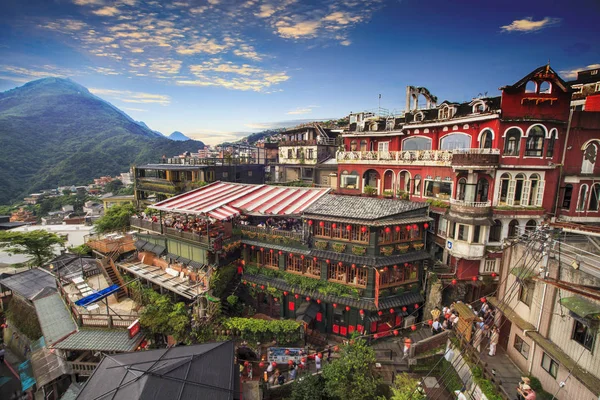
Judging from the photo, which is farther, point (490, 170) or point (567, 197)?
point (567, 197)

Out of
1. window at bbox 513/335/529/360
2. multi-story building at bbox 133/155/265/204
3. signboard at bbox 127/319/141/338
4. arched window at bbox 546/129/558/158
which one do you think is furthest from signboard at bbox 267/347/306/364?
multi-story building at bbox 133/155/265/204

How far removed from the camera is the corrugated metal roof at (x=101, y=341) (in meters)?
19.9

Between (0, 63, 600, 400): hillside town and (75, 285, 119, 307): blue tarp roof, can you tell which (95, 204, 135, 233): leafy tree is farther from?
(75, 285, 119, 307): blue tarp roof

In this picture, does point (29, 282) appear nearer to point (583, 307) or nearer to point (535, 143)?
point (583, 307)

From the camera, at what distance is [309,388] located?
1784cm

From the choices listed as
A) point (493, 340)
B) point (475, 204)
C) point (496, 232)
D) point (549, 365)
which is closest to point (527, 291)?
point (549, 365)

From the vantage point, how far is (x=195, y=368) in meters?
13.2

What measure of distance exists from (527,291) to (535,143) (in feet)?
43.8

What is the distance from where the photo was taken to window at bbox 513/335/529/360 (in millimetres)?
15887

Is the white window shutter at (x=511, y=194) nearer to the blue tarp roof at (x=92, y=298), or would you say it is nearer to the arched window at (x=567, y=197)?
the arched window at (x=567, y=197)

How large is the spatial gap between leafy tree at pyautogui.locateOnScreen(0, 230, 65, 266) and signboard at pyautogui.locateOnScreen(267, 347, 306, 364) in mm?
37307

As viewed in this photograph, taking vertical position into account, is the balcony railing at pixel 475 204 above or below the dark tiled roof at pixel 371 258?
above

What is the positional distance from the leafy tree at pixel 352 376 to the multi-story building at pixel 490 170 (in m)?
12.0

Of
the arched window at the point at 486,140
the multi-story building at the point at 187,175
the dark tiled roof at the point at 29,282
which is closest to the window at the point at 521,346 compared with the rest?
the arched window at the point at 486,140
